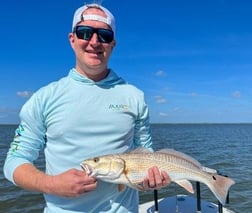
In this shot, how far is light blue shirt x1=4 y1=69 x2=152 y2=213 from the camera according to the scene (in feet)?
8.33

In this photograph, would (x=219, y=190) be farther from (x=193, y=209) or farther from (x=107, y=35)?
(x=193, y=209)

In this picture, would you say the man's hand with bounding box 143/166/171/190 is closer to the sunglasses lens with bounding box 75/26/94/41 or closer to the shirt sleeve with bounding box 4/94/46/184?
the shirt sleeve with bounding box 4/94/46/184

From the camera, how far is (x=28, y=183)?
2.37 meters

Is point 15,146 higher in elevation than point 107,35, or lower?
lower

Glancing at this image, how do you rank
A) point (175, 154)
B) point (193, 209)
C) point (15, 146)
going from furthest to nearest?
point (193, 209), point (175, 154), point (15, 146)

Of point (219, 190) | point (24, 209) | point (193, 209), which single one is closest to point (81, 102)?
point (219, 190)

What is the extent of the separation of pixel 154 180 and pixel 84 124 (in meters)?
0.68

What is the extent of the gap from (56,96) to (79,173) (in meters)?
0.61

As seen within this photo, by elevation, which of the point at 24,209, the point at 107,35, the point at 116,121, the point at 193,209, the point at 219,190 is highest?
the point at 107,35

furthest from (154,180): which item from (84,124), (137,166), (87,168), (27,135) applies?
(27,135)

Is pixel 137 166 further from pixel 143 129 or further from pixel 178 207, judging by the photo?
pixel 178 207

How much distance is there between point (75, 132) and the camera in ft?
8.39

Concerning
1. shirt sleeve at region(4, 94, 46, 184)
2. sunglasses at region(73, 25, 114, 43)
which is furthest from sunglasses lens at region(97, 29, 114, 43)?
shirt sleeve at region(4, 94, 46, 184)

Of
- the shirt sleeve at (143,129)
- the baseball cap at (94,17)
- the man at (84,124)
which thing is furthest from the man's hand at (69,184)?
the baseball cap at (94,17)
